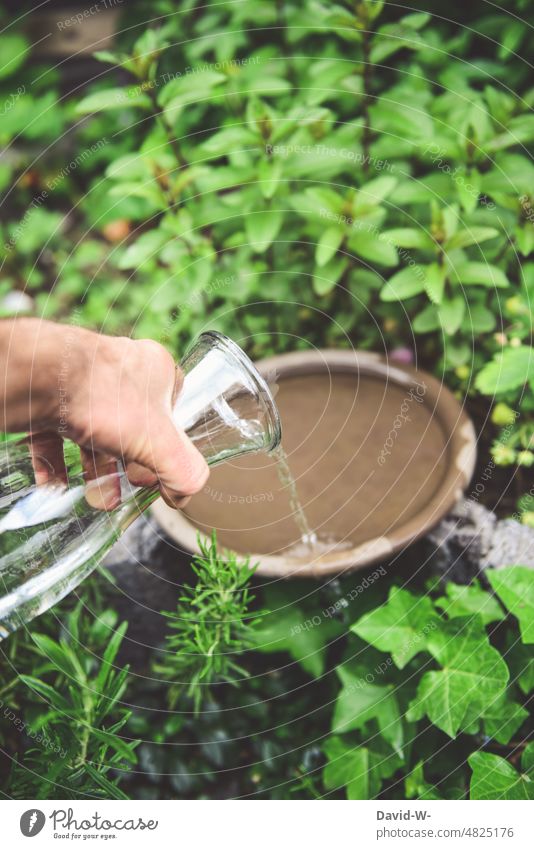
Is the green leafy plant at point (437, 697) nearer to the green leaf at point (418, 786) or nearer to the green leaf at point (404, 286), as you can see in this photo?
the green leaf at point (418, 786)

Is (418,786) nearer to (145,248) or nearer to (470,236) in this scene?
(470,236)

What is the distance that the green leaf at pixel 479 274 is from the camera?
4.77 feet

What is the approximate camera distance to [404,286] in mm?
1525

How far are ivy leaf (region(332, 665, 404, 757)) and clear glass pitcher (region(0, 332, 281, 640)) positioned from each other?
1.58ft

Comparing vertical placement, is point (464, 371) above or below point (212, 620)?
above

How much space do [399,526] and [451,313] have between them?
18.6 inches

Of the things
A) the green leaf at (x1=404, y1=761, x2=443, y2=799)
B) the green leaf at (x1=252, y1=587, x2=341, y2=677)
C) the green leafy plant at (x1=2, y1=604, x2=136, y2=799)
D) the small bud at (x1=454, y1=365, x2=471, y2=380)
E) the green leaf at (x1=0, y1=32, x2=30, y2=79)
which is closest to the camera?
the green leafy plant at (x1=2, y1=604, x2=136, y2=799)

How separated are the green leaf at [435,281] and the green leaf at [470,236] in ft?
0.18

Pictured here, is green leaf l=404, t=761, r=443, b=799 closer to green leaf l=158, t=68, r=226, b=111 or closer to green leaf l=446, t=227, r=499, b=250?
green leaf l=446, t=227, r=499, b=250

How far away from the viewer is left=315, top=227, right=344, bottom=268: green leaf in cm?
150

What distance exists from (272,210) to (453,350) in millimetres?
515

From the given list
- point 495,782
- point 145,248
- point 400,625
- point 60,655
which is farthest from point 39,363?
point 495,782

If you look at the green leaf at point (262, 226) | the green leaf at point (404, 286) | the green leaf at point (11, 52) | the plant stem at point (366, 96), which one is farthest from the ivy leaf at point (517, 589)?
the green leaf at point (11, 52)
